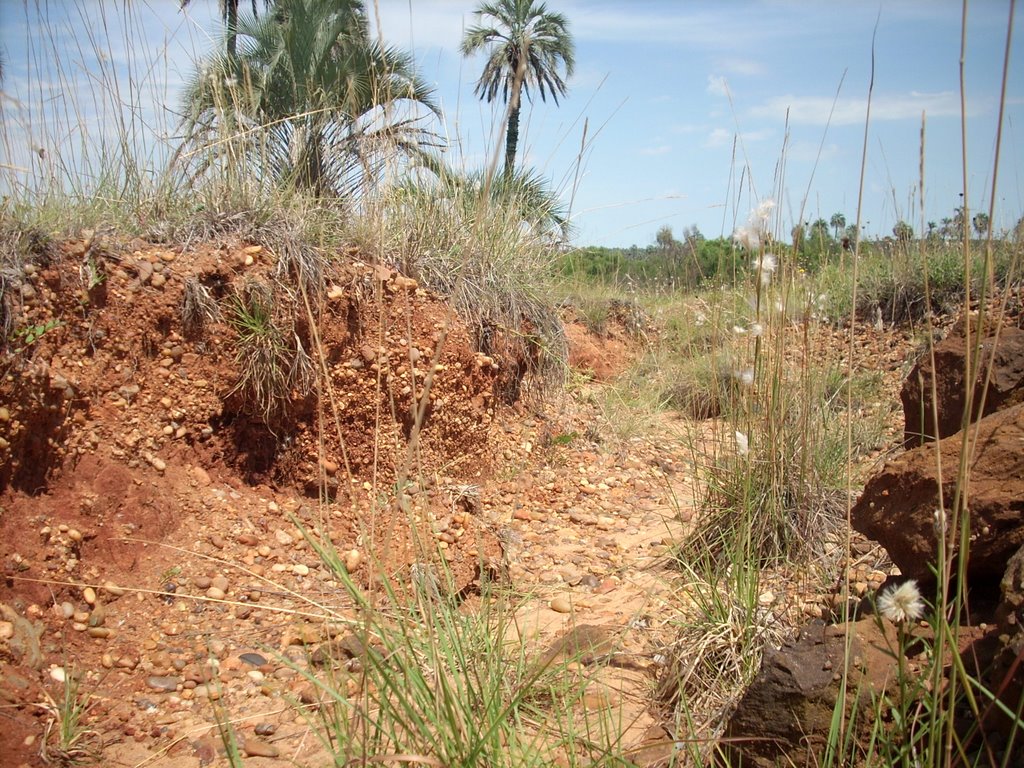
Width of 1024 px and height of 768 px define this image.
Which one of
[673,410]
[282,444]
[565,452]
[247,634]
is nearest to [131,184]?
[282,444]

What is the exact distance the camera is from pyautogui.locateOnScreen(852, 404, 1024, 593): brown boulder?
1.61m

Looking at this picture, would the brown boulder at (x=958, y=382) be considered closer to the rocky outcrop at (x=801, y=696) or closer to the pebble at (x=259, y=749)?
the rocky outcrop at (x=801, y=696)

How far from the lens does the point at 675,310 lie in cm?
857

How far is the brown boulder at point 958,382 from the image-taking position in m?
2.27

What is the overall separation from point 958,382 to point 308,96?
5443mm

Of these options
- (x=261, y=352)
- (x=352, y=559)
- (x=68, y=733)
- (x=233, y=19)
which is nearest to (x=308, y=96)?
(x=261, y=352)

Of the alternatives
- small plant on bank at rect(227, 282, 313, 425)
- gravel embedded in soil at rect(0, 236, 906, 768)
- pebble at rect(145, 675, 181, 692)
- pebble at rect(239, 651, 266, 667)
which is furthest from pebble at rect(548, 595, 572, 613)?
small plant on bank at rect(227, 282, 313, 425)

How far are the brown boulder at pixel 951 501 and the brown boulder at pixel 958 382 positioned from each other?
0.57ft

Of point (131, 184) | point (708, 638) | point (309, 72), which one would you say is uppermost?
point (309, 72)

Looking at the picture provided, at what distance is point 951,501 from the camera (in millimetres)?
1727

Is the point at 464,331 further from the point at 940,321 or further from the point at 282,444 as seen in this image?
the point at 940,321

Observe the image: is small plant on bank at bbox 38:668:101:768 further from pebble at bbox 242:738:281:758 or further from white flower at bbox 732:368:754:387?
white flower at bbox 732:368:754:387

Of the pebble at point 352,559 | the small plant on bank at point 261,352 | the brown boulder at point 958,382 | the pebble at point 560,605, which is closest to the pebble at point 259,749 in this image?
the pebble at point 352,559

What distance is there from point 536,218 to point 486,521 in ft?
8.95
